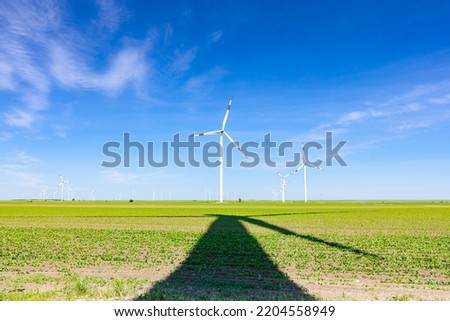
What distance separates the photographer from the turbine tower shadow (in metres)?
13.3

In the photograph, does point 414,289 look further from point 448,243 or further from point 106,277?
point 448,243

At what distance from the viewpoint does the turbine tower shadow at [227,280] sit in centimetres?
1330

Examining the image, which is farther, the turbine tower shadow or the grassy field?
the grassy field

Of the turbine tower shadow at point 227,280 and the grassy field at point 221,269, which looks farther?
the grassy field at point 221,269

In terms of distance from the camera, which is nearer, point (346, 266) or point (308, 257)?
point (346, 266)

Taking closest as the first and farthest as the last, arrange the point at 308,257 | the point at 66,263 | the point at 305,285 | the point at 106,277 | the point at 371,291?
the point at 371,291
the point at 305,285
the point at 106,277
the point at 66,263
the point at 308,257

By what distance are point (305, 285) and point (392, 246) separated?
52.4 feet

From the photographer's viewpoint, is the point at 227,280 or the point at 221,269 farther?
the point at 221,269

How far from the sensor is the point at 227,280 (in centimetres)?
1641
